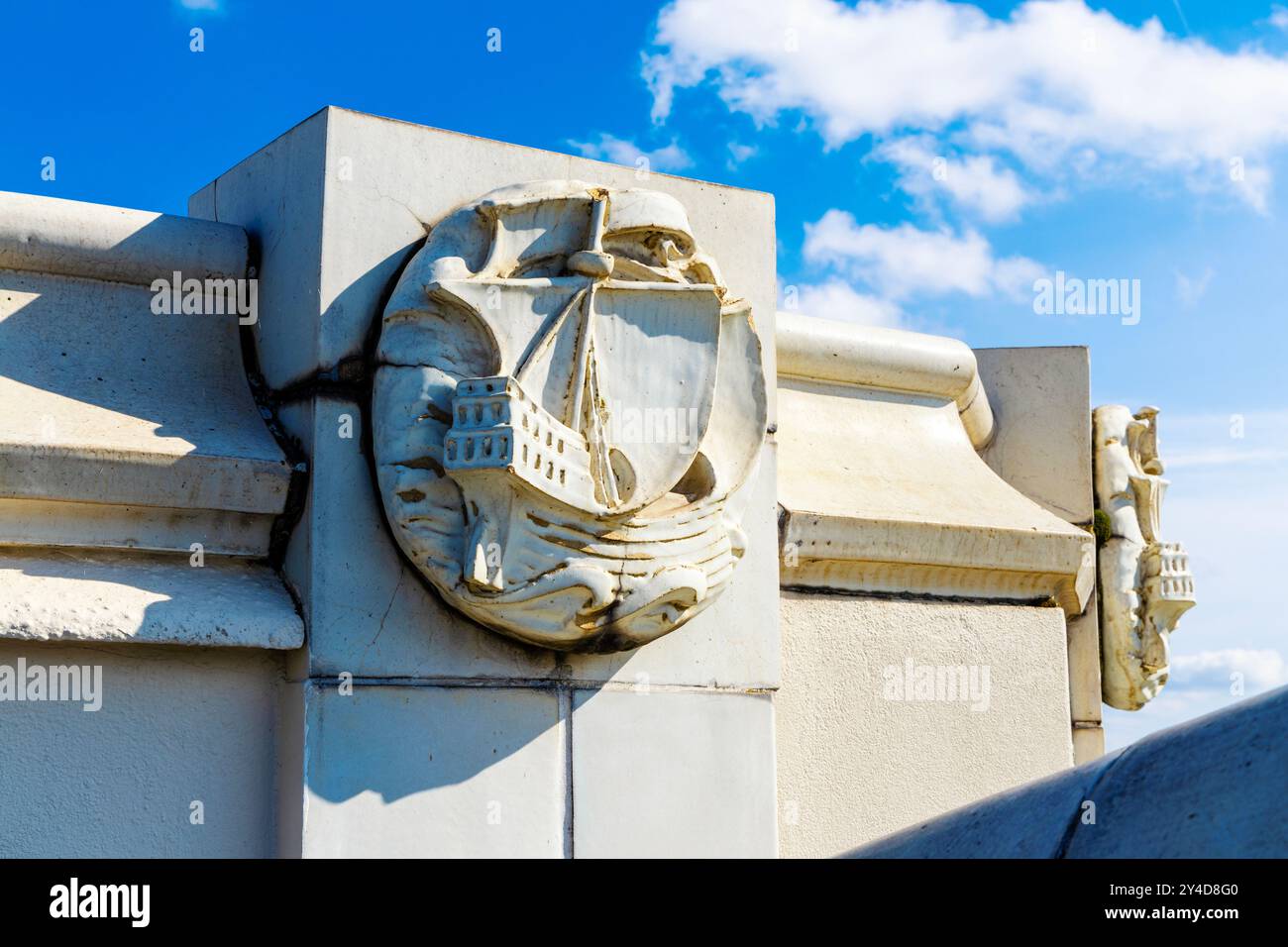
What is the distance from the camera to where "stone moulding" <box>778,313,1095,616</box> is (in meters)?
4.60

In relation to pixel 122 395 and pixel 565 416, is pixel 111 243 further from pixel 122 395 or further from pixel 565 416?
pixel 565 416

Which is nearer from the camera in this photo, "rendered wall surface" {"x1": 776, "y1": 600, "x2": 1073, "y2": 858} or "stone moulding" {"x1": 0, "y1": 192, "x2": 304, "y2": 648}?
"stone moulding" {"x1": 0, "y1": 192, "x2": 304, "y2": 648}

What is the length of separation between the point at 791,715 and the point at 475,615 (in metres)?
1.28

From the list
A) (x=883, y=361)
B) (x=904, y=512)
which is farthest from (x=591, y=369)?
(x=883, y=361)

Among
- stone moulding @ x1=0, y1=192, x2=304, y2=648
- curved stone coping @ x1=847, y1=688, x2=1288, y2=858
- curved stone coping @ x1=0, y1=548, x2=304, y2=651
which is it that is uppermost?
Result: stone moulding @ x1=0, y1=192, x2=304, y2=648

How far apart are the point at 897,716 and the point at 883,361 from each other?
1260 millimetres

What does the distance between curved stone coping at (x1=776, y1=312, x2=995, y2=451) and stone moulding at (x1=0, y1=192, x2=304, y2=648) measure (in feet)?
6.19

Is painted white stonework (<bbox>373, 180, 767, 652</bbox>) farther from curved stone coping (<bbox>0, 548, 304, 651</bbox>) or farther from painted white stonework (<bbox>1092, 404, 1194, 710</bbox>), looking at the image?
painted white stonework (<bbox>1092, 404, 1194, 710</bbox>)

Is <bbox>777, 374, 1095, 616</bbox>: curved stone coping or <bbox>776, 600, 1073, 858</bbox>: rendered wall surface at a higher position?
<bbox>777, 374, 1095, 616</bbox>: curved stone coping

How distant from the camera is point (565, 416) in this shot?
3.63 metres

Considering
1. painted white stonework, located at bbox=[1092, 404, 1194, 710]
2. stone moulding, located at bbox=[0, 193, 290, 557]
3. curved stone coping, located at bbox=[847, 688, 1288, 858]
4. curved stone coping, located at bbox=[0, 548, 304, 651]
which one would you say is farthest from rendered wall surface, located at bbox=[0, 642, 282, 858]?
painted white stonework, located at bbox=[1092, 404, 1194, 710]

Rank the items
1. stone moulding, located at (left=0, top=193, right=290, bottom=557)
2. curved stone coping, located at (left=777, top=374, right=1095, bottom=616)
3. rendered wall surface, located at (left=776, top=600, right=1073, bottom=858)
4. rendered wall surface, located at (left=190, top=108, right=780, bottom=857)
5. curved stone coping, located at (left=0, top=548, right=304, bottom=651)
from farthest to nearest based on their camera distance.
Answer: curved stone coping, located at (left=777, top=374, right=1095, bottom=616), rendered wall surface, located at (left=776, top=600, right=1073, bottom=858), rendered wall surface, located at (left=190, top=108, right=780, bottom=857), stone moulding, located at (left=0, top=193, right=290, bottom=557), curved stone coping, located at (left=0, top=548, right=304, bottom=651)

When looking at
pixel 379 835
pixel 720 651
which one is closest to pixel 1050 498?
pixel 720 651

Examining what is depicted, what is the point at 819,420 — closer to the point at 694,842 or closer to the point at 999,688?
the point at 999,688
